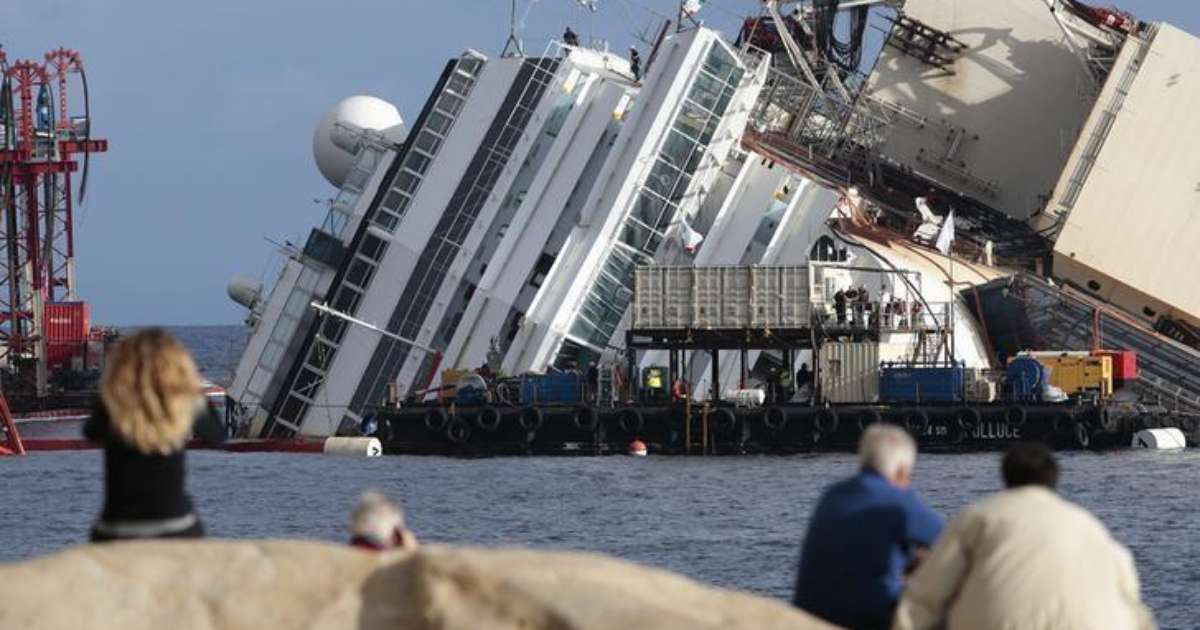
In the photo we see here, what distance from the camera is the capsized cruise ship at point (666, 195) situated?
226 ft

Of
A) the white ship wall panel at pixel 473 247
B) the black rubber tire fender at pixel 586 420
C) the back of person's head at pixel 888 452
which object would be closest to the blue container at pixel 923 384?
the black rubber tire fender at pixel 586 420

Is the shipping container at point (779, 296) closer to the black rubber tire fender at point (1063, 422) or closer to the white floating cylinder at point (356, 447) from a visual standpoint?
the black rubber tire fender at point (1063, 422)

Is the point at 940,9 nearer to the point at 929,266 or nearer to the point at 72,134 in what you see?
the point at 929,266

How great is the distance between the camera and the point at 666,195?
70.0 meters

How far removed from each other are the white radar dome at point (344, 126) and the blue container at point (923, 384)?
19.5 meters

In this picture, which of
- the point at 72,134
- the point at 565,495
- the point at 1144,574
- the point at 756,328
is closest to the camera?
the point at 1144,574

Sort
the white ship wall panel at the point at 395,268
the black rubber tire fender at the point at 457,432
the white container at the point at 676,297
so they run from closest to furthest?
1. the white container at the point at 676,297
2. the black rubber tire fender at the point at 457,432
3. the white ship wall panel at the point at 395,268

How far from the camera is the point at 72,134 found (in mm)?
89875

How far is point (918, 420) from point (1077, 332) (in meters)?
8.03

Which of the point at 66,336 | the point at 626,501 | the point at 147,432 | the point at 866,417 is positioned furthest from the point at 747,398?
the point at 147,432

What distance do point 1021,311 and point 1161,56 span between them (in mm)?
8120

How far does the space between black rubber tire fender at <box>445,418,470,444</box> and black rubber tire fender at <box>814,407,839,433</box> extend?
767cm

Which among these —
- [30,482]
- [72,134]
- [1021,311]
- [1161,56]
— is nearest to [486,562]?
[30,482]

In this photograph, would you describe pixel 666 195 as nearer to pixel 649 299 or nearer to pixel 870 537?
pixel 649 299
